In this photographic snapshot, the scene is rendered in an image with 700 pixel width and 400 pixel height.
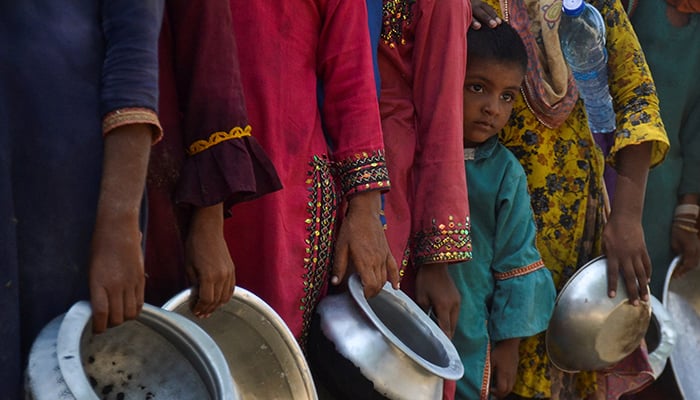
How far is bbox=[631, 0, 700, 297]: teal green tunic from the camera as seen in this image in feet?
13.7

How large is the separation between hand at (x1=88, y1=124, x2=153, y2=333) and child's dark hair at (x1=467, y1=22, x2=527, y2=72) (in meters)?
1.69

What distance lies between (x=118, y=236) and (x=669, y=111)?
3126mm

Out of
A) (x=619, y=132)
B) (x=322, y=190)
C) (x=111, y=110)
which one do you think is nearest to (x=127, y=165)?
(x=111, y=110)

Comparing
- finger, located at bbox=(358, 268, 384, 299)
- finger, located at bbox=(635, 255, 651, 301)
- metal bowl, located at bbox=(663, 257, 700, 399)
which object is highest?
finger, located at bbox=(358, 268, 384, 299)

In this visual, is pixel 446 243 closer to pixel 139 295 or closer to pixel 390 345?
pixel 390 345

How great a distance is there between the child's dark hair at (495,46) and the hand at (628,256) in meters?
0.75

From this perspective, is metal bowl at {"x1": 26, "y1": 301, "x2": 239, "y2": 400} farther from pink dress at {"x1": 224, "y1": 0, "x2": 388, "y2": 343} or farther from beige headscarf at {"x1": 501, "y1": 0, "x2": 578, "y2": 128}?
beige headscarf at {"x1": 501, "y1": 0, "x2": 578, "y2": 128}

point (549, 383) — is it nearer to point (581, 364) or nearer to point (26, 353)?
point (581, 364)

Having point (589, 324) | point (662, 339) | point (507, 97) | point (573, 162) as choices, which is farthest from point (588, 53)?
point (662, 339)

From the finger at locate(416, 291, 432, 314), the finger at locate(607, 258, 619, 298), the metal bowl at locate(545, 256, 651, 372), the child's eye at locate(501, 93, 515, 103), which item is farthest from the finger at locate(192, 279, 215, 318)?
the finger at locate(607, 258, 619, 298)

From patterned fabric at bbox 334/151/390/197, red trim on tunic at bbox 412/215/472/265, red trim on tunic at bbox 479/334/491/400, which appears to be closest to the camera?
patterned fabric at bbox 334/151/390/197

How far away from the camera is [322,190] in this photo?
2.47 metres

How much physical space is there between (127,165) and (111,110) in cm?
10

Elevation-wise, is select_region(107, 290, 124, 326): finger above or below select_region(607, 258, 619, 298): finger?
above
